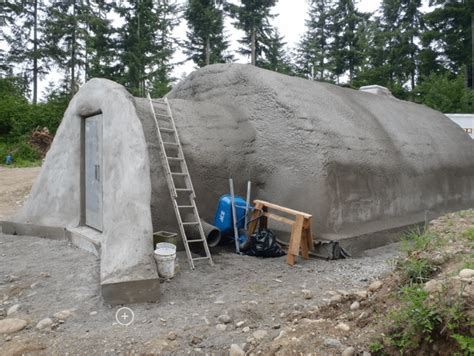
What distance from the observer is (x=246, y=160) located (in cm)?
762

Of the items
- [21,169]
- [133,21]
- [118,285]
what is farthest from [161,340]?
[133,21]

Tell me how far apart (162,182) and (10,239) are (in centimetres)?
346

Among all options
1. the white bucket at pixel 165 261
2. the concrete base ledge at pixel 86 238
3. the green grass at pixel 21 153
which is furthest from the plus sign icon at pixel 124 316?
the green grass at pixel 21 153

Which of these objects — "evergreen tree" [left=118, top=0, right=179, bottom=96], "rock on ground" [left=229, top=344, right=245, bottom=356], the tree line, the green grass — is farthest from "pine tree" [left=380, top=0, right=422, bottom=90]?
"rock on ground" [left=229, top=344, right=245, bottom=356]

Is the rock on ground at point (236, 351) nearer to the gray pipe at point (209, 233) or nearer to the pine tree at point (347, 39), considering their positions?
the gray pipe at point (209, 233)

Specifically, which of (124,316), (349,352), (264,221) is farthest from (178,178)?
(349,352)

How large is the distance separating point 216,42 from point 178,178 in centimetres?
2466

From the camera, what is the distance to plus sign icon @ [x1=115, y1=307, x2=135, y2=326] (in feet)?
13.4

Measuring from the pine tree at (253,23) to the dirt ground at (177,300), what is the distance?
25.0 m

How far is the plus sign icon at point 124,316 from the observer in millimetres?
4090

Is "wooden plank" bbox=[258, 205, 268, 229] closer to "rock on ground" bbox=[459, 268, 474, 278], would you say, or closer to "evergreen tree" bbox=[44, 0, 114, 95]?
"rock on ground" bbox=[459, 268, 474, 278]

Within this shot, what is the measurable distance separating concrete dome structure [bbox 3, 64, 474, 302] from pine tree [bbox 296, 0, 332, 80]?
77.8ft

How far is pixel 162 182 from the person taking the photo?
6.44m

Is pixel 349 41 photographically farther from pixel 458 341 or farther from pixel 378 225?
pixel 458 341
